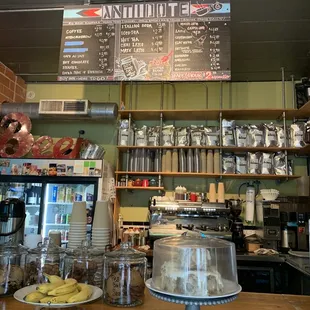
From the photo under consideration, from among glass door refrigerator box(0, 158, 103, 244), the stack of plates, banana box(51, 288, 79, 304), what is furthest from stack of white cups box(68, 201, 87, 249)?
glass door refrigerator box(0, 158, 103, 244)

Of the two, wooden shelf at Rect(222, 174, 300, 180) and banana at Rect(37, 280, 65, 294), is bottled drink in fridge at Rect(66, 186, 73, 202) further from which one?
banana at Rect(37, 280, 65, 294)

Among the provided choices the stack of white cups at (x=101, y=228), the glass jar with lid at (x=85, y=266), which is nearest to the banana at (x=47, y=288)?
the glass jar with lid at (x=85, y=266)

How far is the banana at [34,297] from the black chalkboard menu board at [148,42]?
5.58 feet

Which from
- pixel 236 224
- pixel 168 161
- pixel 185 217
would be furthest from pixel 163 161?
pixel 236 224

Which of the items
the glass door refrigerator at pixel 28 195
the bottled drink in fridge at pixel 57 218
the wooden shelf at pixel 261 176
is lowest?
the bottled drink in fridge at pixel 57 218

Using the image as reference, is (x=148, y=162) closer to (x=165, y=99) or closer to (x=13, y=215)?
(x=165, y=99)

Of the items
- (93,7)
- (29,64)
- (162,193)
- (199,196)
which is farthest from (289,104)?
(29,64)

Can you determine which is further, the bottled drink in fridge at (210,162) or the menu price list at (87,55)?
the bottled drink in fridge at (210,162)

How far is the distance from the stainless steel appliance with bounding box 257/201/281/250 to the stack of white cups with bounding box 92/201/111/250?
2.17 m

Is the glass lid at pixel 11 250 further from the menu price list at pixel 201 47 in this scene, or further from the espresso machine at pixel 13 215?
the menu price list at pixel 201 47

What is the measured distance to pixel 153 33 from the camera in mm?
2512

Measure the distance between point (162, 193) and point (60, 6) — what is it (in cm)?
254

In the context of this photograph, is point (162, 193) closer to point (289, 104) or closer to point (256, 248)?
point (256, 248)

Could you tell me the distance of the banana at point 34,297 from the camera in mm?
1240
